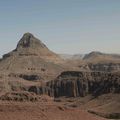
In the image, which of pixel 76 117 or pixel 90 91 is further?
pixel 90 91

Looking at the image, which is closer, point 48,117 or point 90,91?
point 48,117

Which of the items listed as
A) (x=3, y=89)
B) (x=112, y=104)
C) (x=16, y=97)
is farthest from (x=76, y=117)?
(x=3, y=89)

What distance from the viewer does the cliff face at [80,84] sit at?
444 feet

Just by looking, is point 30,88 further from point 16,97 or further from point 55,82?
point 16,97

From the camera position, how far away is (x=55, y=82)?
523 feet

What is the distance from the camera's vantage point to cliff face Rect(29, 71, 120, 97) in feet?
444

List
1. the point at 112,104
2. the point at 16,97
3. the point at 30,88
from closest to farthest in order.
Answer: the point at 16,97 < the point at 112,104 < the point at 30,88

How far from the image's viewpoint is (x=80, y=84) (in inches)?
5940

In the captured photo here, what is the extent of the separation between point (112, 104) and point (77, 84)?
39.1m

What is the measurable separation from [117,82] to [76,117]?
256 ft

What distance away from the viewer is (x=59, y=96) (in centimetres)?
15425

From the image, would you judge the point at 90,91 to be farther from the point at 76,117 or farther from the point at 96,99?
the point at 76,117

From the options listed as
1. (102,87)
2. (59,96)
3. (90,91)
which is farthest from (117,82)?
(59,96)

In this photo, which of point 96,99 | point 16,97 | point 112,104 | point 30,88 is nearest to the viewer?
point 16,97
